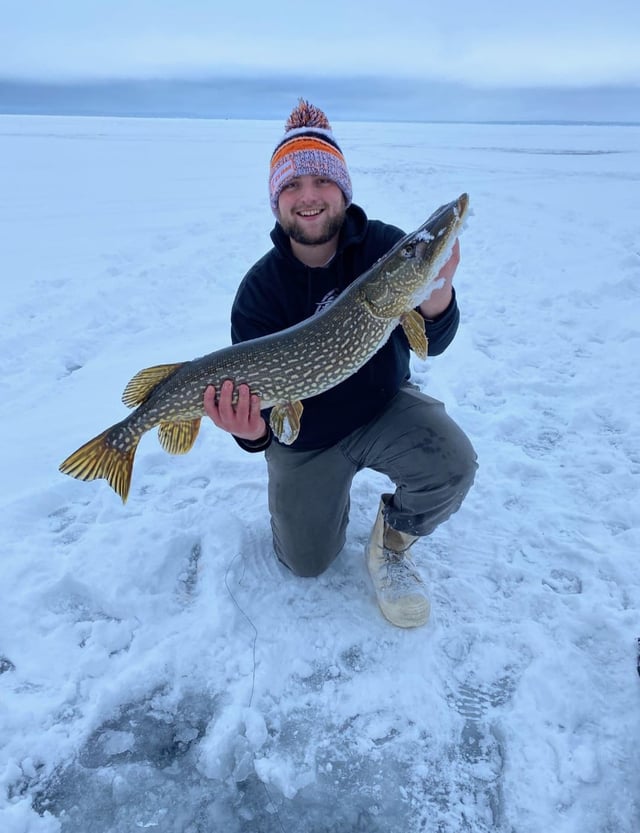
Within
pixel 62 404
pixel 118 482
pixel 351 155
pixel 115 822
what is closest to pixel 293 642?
pixel 115 822

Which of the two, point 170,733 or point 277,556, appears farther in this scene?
point 277,556

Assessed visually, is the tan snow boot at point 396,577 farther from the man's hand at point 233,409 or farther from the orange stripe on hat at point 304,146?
the orange stripe on hat at point 304,146

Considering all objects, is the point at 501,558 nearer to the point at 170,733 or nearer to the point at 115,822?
the point at 170,733

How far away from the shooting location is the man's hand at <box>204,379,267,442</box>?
7.96 feet

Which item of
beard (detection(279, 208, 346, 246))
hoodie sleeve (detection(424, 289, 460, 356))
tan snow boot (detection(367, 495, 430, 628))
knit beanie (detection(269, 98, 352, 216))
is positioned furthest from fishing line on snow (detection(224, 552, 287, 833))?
knit beanie (detection(269, 98, 352, 216))

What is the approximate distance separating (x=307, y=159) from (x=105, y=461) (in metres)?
1.68

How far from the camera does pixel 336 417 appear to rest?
2.69 meters

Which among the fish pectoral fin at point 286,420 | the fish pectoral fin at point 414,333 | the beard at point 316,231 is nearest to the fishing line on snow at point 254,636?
the fish pectoral fin at point 286,420

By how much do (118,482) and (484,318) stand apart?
4.34m

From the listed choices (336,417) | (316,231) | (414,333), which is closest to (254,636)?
(336,417)

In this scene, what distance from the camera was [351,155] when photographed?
25328 millimetres

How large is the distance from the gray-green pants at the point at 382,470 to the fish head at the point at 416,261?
1.89ft

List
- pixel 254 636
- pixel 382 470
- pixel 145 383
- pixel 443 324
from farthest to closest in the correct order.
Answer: pixel 382 470
pixel 443 324
pixel 145 383
pixel 254 636

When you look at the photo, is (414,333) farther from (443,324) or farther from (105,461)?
(105,461)
